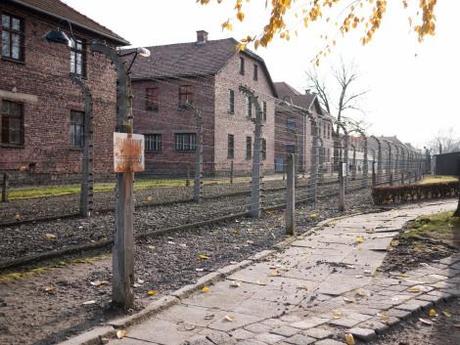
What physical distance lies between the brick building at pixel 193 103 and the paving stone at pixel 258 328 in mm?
26996

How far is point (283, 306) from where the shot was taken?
4.52m

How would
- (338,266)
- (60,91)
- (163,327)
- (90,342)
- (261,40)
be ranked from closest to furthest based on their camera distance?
1. (90,342)
2. (163,327)
3. (338,266)
4. (261,40)
5. (60,91)

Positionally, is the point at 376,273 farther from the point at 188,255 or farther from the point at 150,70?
the point at 150,70

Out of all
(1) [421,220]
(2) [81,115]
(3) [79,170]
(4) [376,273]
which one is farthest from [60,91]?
(4) [376,273]

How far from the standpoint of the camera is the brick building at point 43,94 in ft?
60.5

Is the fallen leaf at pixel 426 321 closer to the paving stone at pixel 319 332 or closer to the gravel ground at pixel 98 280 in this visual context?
the paving stone at pixel 319 332

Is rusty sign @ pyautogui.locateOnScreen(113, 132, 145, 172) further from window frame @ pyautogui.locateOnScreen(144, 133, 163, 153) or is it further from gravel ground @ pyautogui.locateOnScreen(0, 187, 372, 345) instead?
window frame @ pyautogui.locateOnScreen(144, 133, 163, 153)

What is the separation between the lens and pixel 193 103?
3184cm

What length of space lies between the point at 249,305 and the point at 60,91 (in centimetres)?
1874

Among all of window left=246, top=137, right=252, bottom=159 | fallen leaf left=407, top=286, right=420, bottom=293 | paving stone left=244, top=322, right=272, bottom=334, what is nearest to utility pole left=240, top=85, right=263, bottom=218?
fallen leaf left=407, top=286, right=420, bottom=293

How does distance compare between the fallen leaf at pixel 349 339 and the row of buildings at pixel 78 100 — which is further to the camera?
the row of buildings at pixel 78 100

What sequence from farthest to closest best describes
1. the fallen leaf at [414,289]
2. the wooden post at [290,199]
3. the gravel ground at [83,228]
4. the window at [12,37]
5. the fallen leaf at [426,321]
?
the window at [12,37], the wooden post at [290,199], the gravel ground at [83,228], the fallen leaf at [414,289], the fallen leaf at [426,321]

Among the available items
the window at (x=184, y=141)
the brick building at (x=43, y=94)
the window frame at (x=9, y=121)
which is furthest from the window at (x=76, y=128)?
the window at (x=184, y=141)

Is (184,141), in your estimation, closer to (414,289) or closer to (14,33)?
(14,33)
